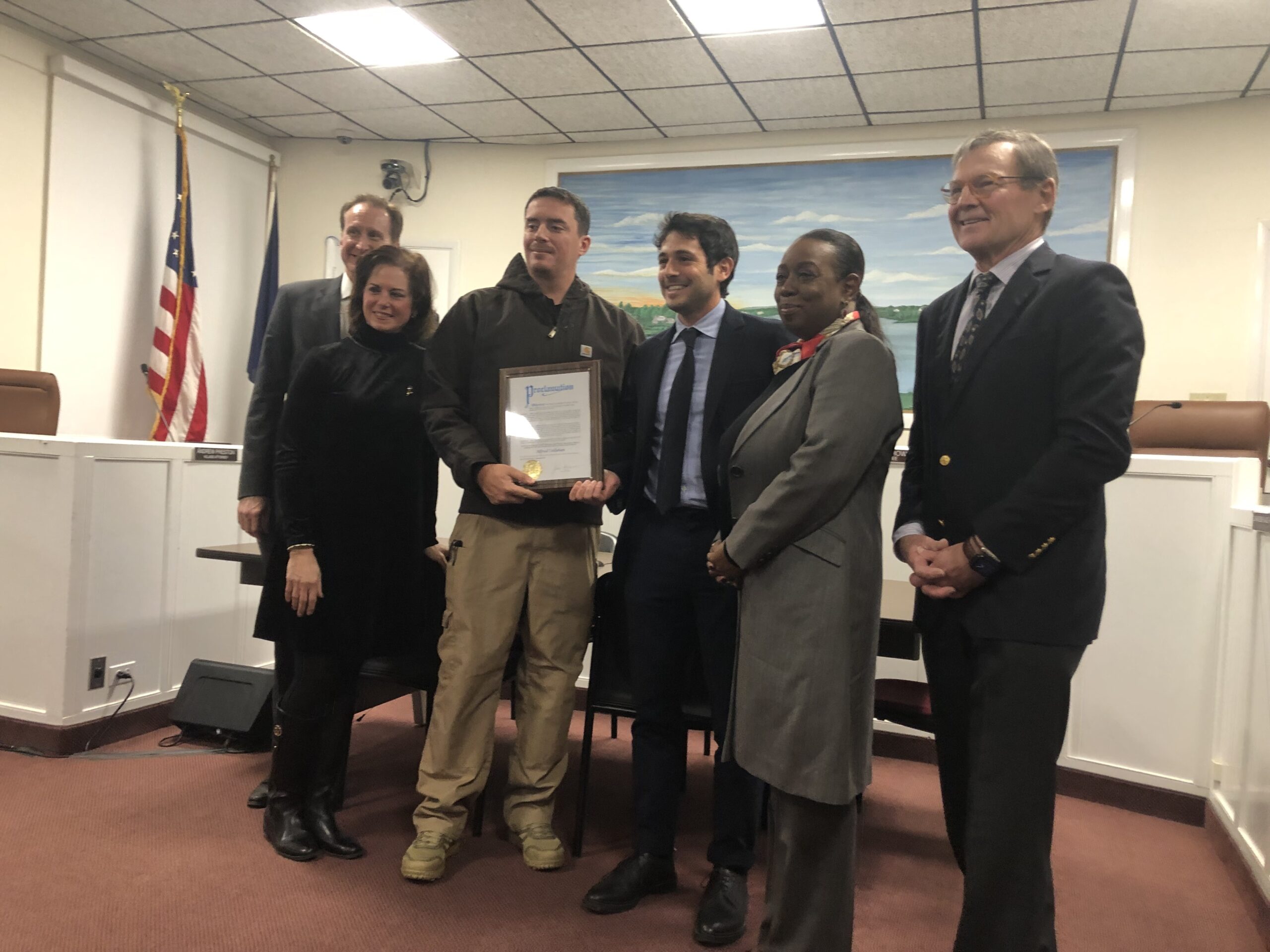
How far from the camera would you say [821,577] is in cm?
157

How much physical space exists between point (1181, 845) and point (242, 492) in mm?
2943

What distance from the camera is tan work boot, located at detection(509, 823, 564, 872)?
225cm

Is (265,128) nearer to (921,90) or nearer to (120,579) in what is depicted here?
(120,579)

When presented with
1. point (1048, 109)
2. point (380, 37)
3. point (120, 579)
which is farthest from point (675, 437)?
point (1048, 109)

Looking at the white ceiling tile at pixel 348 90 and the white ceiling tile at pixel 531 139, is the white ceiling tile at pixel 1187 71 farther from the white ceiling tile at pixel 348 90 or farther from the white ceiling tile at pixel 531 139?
the white ceiling tile at pixel 348 90

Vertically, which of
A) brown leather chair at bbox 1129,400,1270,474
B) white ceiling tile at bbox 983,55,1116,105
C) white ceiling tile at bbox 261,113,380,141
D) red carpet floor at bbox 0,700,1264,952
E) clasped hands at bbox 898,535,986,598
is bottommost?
red carpet floor at bbox 0,700,1264,952

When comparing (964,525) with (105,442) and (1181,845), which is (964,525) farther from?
(105,442)

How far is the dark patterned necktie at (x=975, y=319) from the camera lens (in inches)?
58.9

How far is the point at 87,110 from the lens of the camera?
4.61 metres

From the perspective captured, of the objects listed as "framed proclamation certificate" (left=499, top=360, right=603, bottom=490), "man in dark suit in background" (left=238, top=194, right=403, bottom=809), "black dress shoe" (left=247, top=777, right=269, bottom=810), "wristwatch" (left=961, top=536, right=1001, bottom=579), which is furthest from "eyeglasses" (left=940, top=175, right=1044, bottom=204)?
"black dress shoe" (left=247, top=777, right=269, bottom=810)

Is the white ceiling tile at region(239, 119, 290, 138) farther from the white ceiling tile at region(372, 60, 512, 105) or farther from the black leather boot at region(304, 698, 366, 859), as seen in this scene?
the black leather boot at region(304, 698, 366, 859)

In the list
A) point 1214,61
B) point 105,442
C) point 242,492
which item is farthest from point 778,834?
point 1214,61

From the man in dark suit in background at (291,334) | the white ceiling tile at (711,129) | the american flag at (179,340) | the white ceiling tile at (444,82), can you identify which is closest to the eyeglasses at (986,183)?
the man in dark suit in background at (291,334)

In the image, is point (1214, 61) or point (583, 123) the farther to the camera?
point (583, 123)
